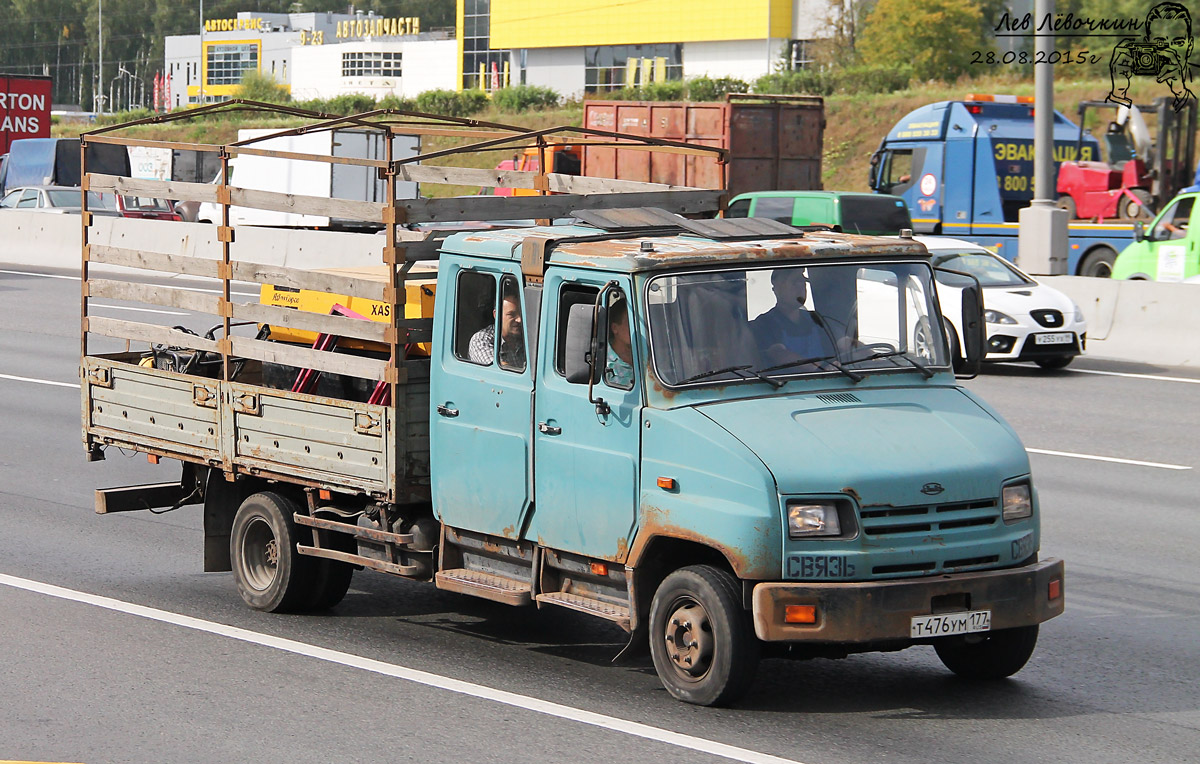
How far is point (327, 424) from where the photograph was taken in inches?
317

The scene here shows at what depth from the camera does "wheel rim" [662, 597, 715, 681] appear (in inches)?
255

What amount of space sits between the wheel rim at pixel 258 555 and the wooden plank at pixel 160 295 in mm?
1262

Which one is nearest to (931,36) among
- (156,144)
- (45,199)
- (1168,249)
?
(45,199)

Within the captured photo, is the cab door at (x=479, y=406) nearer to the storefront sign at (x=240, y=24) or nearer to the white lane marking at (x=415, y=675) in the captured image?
the white lane marking at (x=415, y=675)

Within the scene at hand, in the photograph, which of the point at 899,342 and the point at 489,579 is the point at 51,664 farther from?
the point at 899,342

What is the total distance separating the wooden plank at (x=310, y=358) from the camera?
7.86 m

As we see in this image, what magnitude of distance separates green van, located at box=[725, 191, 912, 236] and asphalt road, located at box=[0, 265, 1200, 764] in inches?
504

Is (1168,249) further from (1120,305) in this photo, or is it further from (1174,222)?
(1120,305)

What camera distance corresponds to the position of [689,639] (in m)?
6.54

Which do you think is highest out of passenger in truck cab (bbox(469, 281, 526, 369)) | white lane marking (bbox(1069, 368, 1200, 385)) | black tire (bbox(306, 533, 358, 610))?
passenger in truck cab (bbox(469, 281, 526, 369))

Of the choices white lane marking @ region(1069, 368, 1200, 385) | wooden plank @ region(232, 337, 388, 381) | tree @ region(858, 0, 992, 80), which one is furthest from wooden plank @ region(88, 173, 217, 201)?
tree @ region(858, 0, 992, 80)

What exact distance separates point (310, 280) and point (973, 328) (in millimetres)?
3433

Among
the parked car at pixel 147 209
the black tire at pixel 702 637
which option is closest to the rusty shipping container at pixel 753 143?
the parked car at pixel 147 209

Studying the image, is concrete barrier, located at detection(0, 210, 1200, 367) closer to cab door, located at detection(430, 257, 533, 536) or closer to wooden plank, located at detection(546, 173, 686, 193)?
wooden plank, located at detection(546, 173, 686, 193)
